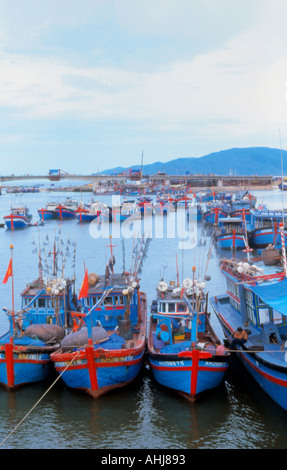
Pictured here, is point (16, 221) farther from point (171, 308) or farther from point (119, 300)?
point (171, 308)

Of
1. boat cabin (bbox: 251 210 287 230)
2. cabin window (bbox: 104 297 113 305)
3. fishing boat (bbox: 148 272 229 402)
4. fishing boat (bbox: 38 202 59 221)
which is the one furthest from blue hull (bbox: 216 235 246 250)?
fishing boat (bbox: 38 202 59 221)

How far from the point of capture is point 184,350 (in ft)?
55.2

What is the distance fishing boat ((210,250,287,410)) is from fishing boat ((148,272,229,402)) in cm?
116

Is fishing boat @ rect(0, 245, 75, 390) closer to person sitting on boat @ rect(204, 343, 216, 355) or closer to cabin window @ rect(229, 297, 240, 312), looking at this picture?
person sitting on boat @ rect(204, 343, 216, 355)

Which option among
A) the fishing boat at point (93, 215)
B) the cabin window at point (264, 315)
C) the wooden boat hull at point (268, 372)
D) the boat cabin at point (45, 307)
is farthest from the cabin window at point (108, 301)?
the fishing boat at point (93, 215)

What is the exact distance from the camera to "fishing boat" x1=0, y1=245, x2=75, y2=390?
58.2 ft

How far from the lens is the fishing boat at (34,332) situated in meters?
17.8

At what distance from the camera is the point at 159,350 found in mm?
18188

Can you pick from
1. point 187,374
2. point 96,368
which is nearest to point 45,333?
point 96,368

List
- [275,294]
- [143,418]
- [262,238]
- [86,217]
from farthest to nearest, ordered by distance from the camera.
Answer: [86,217]
[262,238]
[275,294]
[143,418]

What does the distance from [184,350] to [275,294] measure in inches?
147
